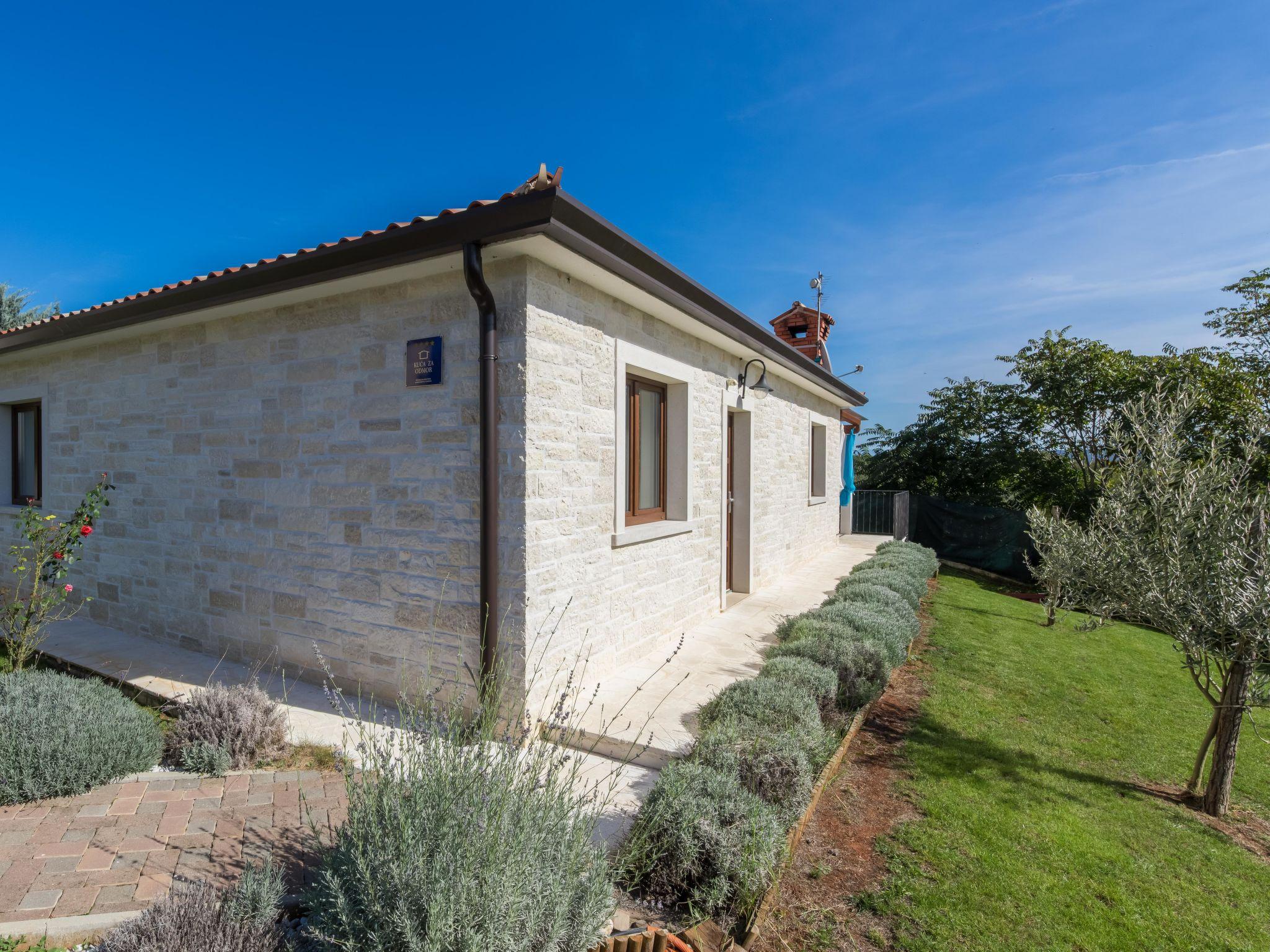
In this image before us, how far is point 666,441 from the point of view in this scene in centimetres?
610

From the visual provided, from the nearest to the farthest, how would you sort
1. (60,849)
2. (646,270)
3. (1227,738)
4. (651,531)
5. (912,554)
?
(60,849) → (1227,738) → (646,270) → (651,531) → (912,554)

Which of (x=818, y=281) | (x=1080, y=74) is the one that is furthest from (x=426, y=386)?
(x=818, y=281)

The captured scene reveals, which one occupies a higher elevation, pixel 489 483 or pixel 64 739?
pixel 489 483

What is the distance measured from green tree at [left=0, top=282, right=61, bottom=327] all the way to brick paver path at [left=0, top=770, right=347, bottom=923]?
797 inches

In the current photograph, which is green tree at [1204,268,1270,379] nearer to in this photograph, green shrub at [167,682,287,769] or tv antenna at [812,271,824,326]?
tv antenna at [812,271,824,326]

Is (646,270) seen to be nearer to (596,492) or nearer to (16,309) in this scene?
(596,492)

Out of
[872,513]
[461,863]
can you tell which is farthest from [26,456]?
[872,513]

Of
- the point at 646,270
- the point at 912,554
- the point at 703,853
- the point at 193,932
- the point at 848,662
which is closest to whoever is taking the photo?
the point at 193,932

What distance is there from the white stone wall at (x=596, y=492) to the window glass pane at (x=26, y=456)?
784 centimetres

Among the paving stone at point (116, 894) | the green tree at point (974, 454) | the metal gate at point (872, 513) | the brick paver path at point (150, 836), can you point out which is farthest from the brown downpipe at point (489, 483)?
the green tree at point (974, 454)

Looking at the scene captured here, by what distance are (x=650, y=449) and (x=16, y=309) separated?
71.8 ft

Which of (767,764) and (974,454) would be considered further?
(974,454)

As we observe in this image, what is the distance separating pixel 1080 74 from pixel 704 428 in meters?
5.14

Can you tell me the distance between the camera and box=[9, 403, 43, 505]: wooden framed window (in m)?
7.49
